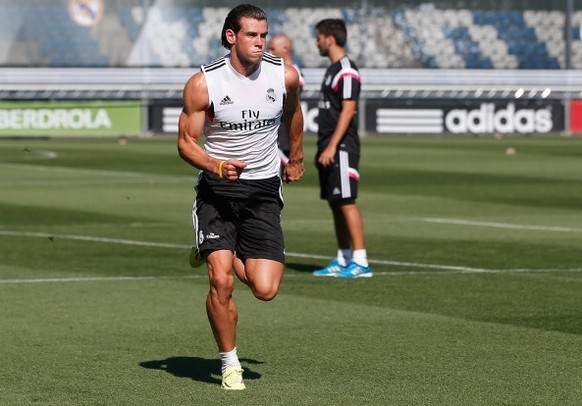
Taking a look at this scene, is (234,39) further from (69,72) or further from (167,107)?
(69,72)

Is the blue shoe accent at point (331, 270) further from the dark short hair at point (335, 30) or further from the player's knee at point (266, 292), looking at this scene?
the player's knee at point (266, 292)

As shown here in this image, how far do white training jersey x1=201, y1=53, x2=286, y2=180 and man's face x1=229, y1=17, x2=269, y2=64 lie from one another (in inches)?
6.4

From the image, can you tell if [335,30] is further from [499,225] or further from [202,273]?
[499,225]

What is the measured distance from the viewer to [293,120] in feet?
27.0

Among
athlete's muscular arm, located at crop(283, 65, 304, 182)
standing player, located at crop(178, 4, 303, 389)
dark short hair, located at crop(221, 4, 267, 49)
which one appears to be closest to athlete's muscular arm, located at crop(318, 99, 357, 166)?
athlete's muscular arm, located at crop(283, 65, 304, 182)

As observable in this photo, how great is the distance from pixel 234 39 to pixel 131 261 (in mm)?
6549

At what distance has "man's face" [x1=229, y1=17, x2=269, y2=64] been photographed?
25.0 ft

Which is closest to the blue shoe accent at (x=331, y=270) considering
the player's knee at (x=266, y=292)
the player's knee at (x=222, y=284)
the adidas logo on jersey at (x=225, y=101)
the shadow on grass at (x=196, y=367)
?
the shadow on grass at (x=196, y=367)

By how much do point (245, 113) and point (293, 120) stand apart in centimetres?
45

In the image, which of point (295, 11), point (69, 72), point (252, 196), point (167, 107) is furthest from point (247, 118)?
point (295, 11)

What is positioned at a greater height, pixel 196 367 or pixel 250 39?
pixel 250 39

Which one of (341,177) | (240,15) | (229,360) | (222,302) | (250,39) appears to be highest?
(240,15)

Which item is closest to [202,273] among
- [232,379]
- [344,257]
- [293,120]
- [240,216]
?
[344,257]

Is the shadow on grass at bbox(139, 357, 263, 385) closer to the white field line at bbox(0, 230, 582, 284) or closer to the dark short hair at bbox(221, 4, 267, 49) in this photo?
the dark short hair at bbox(221, 4, 267, 49)
